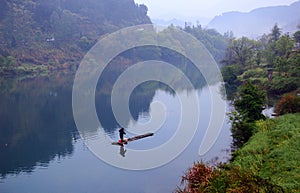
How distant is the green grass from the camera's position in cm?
784

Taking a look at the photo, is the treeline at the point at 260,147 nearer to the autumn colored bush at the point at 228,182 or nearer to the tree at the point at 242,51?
the autumn colored bush at the point at 228,182

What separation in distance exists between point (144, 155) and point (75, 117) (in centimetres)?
976

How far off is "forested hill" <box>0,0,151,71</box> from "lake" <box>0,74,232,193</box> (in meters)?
22.6

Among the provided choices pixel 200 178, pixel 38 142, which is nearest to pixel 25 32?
pixel 38 142

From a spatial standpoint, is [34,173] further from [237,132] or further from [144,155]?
[237,132]

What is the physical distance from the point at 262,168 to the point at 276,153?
0.91 metres

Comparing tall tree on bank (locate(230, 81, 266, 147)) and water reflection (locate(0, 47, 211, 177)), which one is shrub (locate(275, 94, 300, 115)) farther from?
water reflection (locate(0, 47, 211, 177))

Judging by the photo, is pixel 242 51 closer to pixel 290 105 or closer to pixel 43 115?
pixel 290 105

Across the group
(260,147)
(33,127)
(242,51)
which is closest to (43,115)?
(33,127)

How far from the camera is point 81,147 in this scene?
1614 centimetres

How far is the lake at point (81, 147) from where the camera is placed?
1212 cm

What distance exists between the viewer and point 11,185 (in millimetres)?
12133

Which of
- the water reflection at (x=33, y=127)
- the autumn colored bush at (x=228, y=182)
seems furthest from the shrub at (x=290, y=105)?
the water reflection at (x=33, y=127)

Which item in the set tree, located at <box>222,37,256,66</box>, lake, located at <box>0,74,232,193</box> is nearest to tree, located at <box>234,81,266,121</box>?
lake, located at <box>0,74,232,193</box>
